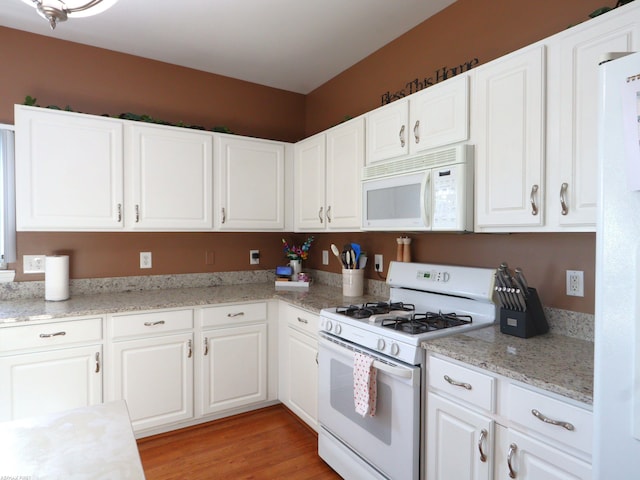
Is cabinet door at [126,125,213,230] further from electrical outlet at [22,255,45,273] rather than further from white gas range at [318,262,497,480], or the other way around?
white gas range at [318,262,497,480]

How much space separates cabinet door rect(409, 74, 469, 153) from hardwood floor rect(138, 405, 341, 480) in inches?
76.0

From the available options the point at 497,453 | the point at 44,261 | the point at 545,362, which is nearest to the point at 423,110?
the point at 545,362

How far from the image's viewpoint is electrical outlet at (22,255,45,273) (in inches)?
101

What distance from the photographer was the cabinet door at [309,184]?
9.50 feet

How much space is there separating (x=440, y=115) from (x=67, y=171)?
7.54ft

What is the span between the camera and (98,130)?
2498mm

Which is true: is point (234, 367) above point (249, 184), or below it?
below

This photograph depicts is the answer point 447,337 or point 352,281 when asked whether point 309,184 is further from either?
point 447,337

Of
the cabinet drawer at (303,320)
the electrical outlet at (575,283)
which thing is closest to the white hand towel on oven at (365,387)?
the cabinet drawer at (303,320)

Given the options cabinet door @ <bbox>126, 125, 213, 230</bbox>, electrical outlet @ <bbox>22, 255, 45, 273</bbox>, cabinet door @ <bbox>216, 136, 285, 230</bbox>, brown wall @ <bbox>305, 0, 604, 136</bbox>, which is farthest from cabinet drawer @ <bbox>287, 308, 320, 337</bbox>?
electrical outlet @ <bbox>22, 255, 45, 273</bbox>

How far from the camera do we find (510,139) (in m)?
1.64

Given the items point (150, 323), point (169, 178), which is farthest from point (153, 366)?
point (169, 178)

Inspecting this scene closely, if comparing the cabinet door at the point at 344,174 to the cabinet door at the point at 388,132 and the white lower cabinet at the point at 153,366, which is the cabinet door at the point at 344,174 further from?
the white lower cabinet at the point at 153,366

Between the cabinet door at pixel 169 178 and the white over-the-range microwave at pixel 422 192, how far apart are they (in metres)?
1.27
